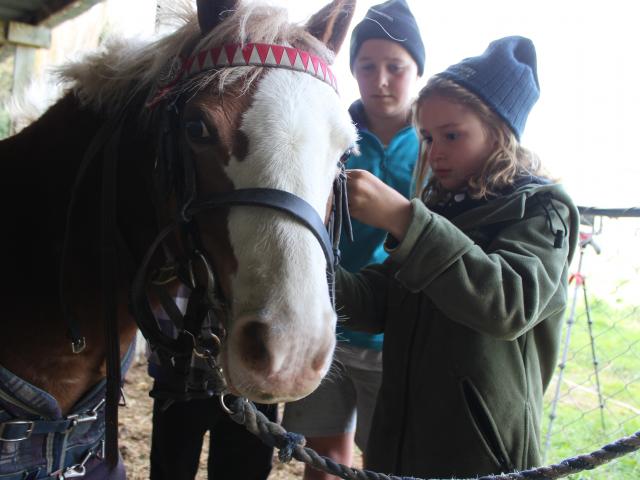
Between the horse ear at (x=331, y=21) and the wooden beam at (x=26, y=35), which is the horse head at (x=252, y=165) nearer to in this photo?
the horse ear at (x=331, y=21)

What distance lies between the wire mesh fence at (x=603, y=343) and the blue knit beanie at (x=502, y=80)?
2.24 ft

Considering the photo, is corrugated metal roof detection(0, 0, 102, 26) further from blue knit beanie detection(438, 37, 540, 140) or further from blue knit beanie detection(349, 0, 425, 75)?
blue knit beanie detection(438, 37, 540, 140)

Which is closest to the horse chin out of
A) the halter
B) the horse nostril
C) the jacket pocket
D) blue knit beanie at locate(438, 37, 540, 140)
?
the horse nostril

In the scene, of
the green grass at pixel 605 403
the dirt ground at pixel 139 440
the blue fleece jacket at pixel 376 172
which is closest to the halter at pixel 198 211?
the blue fleece jacket at pixel 376 172

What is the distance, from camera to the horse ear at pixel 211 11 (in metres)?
1.02

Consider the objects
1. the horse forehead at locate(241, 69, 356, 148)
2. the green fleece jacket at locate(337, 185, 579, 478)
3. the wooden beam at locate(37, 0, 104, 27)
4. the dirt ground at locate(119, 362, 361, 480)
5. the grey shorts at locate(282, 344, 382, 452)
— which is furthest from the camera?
the wooden beam at locate(37, 0, 104, 27)

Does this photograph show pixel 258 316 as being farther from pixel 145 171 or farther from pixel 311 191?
pixel 145 171

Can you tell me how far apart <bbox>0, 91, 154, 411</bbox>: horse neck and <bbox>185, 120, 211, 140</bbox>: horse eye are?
0.21 meters

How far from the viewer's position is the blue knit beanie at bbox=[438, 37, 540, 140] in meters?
1.35

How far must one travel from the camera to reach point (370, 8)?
69.4 inches

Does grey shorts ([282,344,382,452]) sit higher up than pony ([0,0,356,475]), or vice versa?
pony ([0,0,356,475])

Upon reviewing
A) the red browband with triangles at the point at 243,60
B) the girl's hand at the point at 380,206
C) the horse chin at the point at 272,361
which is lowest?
the horse chin at the point at 272,361

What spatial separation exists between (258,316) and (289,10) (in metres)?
0.74

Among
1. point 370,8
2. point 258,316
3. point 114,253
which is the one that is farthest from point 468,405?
point 370,8
